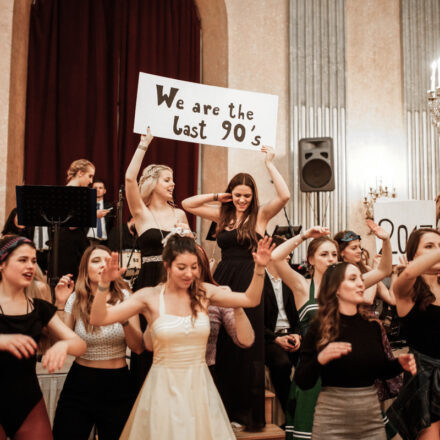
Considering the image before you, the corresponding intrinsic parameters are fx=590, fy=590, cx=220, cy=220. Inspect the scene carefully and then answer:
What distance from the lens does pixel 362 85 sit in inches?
332

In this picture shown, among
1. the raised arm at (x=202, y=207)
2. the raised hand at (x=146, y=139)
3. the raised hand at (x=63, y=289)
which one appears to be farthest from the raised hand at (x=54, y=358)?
the raised arm at (x=202, y=207)

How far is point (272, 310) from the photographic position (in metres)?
4.84

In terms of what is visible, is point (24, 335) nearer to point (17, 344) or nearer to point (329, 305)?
point (17, 344)

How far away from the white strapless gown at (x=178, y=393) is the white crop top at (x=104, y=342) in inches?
20.6

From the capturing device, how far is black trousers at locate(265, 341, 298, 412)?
4625 millimetres

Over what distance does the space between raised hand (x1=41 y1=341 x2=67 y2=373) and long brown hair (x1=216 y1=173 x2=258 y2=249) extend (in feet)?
5.36

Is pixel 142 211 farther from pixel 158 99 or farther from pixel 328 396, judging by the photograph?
pixel 328 396

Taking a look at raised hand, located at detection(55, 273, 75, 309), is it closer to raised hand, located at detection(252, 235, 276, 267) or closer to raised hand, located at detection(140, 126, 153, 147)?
raised hand, located at detection(252, 235, 276, 267)

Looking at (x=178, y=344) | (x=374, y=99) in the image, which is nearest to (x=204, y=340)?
(x=178, y=344)

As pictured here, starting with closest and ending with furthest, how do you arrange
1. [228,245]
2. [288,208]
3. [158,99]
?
[228,245] → [158,99] → [288,208]

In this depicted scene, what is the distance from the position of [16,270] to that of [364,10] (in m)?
7.12

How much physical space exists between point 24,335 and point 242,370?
1660mm

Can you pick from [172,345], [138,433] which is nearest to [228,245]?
[172,345]

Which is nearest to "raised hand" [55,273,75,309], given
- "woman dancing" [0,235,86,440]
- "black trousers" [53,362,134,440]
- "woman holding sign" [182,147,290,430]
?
"woman dancing" [0,235,86,440]
